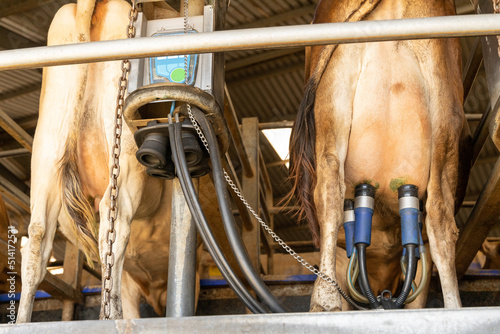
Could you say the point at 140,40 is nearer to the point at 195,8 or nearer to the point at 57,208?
the point at 195,8

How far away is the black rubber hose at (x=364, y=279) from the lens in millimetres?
2734

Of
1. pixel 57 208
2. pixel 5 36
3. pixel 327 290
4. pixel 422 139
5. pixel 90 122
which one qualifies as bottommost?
pixel 327 290

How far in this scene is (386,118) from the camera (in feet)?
10.8

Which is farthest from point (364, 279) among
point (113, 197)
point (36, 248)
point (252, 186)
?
point (252, 186)

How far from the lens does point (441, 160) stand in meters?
3.19

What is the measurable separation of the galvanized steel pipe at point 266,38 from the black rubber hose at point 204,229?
595 millimetres

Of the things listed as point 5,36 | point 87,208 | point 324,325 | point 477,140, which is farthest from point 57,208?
point 5,36

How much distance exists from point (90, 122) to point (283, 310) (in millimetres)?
1887

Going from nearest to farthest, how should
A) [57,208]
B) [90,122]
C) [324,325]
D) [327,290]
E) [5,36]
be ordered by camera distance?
1. [324,325]
2. [327,290]
3. [57,208]
4. [90,122]
5. [5,36]

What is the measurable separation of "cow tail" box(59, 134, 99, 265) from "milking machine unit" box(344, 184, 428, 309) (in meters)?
1.57

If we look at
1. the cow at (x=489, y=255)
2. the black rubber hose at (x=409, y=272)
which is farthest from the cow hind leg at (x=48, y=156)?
the cow at (x=489, y=255)

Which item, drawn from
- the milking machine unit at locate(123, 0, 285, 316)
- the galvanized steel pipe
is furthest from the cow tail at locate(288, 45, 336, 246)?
the galvanized steel pipe

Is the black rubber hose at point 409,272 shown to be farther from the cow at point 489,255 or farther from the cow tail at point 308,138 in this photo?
the cow at point 489,255

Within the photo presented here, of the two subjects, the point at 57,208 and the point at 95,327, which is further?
the point at 57,208
